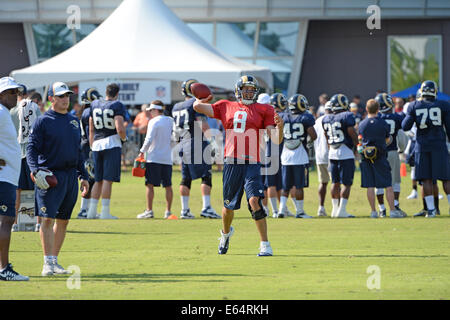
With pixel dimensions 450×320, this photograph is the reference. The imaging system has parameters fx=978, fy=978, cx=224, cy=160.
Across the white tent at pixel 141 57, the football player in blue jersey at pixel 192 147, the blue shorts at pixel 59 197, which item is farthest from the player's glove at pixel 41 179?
the white tent at pixel 141 57

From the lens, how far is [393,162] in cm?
1925

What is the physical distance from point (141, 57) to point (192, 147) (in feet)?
33.6

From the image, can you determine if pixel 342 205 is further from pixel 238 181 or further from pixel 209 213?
pixel 238 181

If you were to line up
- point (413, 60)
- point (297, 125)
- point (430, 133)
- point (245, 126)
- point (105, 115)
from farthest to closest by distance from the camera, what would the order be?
point (413, 60)
point (297, 125)
point (430, 133)
point (105, 115)
point (245, 126)

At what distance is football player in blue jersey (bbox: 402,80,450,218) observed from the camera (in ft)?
58.5

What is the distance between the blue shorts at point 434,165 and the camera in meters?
17.9

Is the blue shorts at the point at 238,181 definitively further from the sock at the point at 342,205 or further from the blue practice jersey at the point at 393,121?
the blue practice jersey at the point at 393,121

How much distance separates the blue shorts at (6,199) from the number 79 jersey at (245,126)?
314 centimetres

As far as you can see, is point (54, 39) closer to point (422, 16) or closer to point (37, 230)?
point (422, 16)

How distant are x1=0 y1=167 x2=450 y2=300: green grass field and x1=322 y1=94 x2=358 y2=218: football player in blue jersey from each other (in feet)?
1.75

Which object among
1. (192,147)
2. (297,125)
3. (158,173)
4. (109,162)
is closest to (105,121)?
(109,162)

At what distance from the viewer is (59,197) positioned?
10.6 m

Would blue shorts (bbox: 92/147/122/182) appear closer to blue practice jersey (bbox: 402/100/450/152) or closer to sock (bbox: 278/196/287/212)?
sock (bbox: 278/196/287/212)
